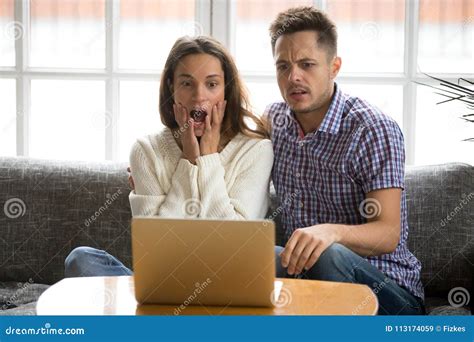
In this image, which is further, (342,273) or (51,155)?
(51,155)

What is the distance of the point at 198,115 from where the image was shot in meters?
2.34

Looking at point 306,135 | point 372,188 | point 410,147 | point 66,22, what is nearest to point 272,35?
point 306,135

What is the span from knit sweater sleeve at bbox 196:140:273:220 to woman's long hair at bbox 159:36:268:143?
10 centimetres

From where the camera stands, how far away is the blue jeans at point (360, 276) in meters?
1.86

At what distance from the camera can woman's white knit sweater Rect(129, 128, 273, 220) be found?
2.24 metres

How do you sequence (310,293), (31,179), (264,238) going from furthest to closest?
(31,179) < (310,293) < (264,238)

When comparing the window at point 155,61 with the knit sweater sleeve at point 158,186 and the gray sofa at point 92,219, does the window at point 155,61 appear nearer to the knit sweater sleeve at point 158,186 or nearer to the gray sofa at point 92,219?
the gray sofa at point 92,219

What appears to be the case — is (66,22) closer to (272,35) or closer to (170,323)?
(272,35)

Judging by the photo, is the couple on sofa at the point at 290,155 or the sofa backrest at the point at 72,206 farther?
the sofa backrest at the point at 72,206

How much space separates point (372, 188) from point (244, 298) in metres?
0.76

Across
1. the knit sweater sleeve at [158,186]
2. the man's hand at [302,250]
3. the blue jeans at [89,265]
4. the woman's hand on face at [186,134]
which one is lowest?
the blue jeans at [89,265]

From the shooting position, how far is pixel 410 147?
293 cm

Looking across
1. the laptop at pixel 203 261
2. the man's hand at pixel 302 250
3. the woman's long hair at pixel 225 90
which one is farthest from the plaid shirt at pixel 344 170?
the laptop at pixel 203 261

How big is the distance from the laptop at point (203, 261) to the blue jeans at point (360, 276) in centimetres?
37
